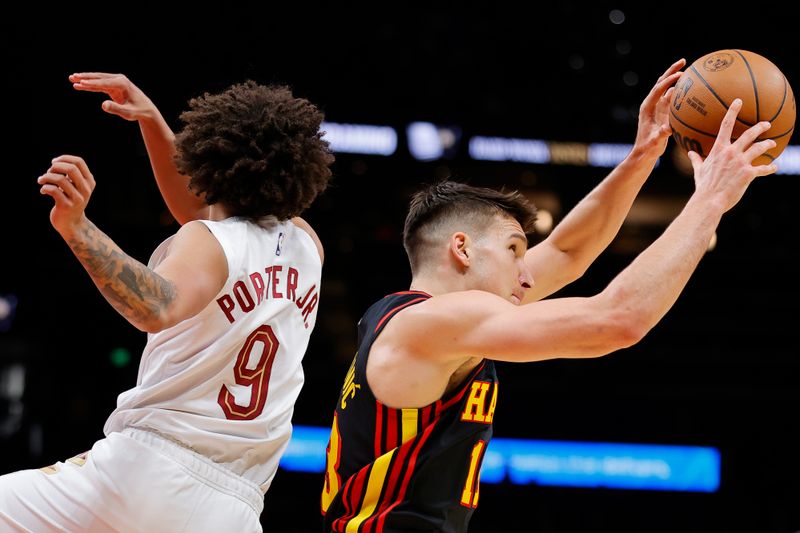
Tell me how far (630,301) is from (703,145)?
810 mm

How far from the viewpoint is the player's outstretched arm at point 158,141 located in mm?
2918

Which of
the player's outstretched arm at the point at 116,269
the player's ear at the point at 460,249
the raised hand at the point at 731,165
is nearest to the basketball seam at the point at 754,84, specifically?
the raised hand at the point at 731,165

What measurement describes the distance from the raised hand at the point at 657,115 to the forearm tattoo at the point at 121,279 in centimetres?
191

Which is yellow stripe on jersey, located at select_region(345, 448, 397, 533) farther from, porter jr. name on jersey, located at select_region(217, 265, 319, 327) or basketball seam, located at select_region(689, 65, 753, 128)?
basketball seam, located at select_region(689, 65, 753, 128)

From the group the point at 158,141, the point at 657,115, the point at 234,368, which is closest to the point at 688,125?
the point at 657,115

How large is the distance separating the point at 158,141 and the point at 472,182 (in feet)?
29.2

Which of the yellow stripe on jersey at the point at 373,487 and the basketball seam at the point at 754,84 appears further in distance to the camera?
the basketball seam at the point at 754,84

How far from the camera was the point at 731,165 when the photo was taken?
2.51 metres

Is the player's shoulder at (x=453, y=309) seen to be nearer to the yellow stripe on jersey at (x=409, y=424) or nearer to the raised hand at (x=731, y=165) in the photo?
the yellow stripe on jersey at (x=409, y=424)

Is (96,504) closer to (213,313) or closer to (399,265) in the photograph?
(213,313)

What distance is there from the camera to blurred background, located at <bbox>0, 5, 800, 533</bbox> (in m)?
10.8

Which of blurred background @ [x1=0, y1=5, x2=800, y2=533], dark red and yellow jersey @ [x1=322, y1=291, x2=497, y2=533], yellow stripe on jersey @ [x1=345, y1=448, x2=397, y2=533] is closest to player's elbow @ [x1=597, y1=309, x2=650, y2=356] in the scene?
dark red and yellow jersey @ [x1=322, y1=291, x2=497, y2=533]

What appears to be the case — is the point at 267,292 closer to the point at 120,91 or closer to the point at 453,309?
the point at 453,309

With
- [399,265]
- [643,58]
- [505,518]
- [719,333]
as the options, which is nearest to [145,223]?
[399,265]
